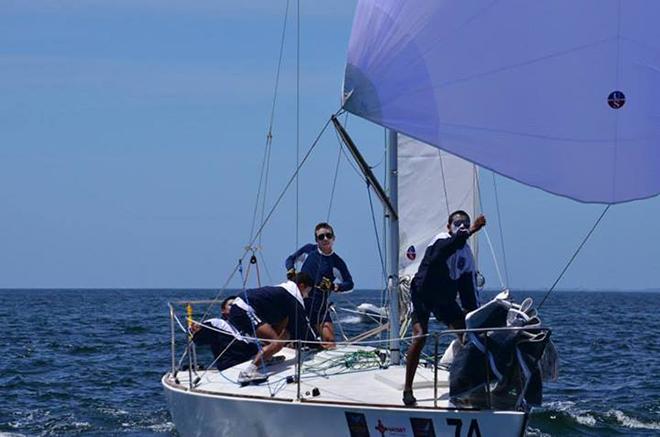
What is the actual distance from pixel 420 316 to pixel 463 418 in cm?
122

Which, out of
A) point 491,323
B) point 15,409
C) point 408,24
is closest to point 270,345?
point 491,323

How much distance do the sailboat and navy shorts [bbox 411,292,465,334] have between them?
59 cm

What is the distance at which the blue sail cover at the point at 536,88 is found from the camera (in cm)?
1101

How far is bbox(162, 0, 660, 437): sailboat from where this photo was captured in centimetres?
1098

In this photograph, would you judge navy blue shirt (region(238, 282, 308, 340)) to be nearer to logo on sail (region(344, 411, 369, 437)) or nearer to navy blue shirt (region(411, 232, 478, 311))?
navy blue shirt (region(411, 232, 478, 311))

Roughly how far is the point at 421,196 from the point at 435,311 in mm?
6860

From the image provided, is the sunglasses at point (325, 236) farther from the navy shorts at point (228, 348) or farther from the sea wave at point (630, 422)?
the sea wave at point (630, 422)

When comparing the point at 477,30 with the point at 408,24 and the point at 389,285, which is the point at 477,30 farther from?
the point at 389,285

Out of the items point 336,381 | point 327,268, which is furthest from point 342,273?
point 336,381

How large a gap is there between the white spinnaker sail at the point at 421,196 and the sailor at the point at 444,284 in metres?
6.06

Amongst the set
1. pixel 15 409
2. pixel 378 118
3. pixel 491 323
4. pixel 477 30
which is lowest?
pixel 15 409

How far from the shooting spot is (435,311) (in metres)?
11.8

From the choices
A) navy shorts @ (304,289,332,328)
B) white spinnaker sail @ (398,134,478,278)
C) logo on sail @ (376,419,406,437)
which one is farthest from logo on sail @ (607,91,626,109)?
white spinnaker sail @ (398,134,478,278)

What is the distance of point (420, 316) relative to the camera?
453 inches
